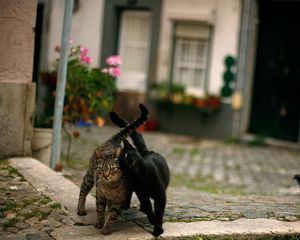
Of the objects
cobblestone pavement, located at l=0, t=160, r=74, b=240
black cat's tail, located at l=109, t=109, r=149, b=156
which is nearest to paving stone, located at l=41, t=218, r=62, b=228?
cobblestone pavement, located at l=0, t=160, r=74, b=240

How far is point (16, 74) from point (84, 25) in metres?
8.81

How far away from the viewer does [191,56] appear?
14453 mm

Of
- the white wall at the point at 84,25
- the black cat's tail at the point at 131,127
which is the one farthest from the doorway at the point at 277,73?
the black cat's tail at the point at 131,127

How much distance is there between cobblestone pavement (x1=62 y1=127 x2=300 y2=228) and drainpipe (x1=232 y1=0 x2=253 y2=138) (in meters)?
0.68

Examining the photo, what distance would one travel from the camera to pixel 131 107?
14586 millimetres

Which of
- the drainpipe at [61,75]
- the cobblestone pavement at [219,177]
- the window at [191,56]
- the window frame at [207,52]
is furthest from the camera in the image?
the window at [191,56]

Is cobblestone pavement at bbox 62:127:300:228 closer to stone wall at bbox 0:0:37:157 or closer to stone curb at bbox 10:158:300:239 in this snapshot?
stone curb at bbox 10:158:300:239

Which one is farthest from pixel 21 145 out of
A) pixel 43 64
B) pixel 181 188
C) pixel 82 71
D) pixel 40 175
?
pixel 43 64

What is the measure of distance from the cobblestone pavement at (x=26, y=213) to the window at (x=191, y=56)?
9.23m

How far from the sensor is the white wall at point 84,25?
14.9m

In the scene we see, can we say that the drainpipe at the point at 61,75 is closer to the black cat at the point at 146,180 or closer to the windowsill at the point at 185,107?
the black cat at the point at 146,180

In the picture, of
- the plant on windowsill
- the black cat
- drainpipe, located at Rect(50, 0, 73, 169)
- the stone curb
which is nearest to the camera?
the black cat

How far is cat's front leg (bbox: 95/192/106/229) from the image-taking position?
14.4 feet

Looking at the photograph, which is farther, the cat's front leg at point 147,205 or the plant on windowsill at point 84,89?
the plant on windowsill at point 84,89
